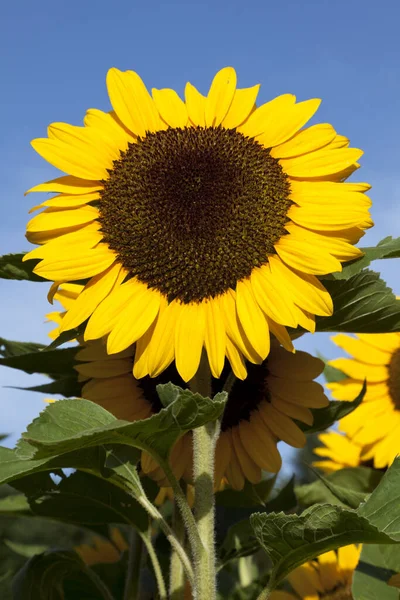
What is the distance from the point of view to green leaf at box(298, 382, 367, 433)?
1.83 meters

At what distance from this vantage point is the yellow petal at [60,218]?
1496 mm

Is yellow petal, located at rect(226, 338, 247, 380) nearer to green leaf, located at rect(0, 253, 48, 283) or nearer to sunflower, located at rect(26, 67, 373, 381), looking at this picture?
sunflower, located at rect(26, 67, 373, 381)

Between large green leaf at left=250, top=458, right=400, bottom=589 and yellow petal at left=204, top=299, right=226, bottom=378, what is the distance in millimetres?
269

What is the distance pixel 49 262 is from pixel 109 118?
342 millimetres

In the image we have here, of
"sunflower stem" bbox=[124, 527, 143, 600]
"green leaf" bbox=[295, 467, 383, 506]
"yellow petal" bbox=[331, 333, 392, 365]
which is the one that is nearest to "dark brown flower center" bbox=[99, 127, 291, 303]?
"sunflower stem" bbox=[124, 527, 143, 600]

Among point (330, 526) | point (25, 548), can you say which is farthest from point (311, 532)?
point (25, 548)

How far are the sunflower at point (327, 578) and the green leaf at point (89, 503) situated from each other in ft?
2.48

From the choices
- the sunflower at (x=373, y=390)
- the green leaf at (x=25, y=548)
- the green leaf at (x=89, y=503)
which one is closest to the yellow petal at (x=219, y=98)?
the green leaf at (x=89, y=503)

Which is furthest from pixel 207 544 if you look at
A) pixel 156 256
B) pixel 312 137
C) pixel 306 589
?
pixel 306 589

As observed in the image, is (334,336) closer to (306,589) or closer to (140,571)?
(306,589)

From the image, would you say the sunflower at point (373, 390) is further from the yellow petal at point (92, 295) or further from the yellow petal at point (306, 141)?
the yellow petal at point (92, 295)

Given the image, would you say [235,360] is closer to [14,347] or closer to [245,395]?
[245,395]

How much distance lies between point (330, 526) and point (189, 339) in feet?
1.32

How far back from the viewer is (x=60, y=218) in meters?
1.51
